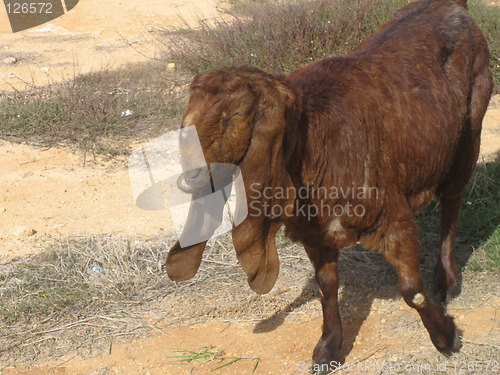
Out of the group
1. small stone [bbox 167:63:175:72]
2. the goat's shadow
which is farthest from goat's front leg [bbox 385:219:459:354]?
small stone [bbox 167:63:175:72]

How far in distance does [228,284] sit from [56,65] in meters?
6.44

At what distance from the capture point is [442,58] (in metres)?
4.38

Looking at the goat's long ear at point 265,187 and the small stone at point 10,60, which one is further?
the small stone at point 10,60

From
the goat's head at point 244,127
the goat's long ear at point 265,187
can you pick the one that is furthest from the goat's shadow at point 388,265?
the goat's head at point 244,127

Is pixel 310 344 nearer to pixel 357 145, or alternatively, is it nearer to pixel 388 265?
pixel 388 265

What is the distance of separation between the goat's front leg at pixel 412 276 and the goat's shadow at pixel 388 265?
57 cm

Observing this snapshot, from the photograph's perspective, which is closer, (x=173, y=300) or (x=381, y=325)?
(x=381, y=325)

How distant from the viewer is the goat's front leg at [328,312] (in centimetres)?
422

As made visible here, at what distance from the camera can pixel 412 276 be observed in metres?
3.96

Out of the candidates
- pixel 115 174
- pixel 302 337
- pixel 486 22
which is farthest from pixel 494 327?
pixel 486 22

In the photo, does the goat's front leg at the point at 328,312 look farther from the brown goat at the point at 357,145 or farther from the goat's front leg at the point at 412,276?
the goat's front leg at the point at 412,276

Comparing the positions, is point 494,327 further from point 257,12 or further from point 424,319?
point 257,12

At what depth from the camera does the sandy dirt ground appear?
437 centimetres

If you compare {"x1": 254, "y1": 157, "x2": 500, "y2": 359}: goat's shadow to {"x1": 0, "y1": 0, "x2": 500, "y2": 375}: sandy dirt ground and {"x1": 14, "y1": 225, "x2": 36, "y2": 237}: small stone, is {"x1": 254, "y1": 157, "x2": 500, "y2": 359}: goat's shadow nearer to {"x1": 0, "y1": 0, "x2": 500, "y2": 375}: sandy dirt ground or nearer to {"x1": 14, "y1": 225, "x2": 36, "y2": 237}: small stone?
{"x1": 0, "y1": 0, "x2": 500, "y2": 375}: sandy dirt ground
